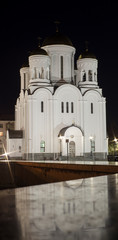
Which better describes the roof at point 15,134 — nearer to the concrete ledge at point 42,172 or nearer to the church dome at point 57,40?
the concrete ledge at point 42,172

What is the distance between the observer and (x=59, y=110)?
44719 mm

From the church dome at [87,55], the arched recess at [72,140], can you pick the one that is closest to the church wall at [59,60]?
the church dome at [87,55]

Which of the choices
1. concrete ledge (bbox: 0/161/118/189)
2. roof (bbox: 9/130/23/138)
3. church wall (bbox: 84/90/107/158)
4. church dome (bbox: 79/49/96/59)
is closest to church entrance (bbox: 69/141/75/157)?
church wall (bbox: 84/90/107/158)

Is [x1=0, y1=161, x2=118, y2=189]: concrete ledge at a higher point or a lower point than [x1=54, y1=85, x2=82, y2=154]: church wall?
lower

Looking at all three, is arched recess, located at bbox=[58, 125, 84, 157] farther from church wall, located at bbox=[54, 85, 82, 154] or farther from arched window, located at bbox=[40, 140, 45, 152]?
arched window, located at bbox=[40, 140, 45, 152]

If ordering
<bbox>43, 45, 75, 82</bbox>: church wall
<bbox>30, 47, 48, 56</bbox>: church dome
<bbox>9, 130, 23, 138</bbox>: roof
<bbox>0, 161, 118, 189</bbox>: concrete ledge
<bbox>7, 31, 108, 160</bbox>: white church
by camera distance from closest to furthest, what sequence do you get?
<bbox>0, 161, 118, 189</bbox>: concrete ledge → <bbox>7, 31, 108, 160</bbox>: white church → <bbox>30, 47, 48, 56</bbox>: church dome → <bbox>9, 130, 23, 138</bbox>: roof → <bbox>43, 45, 75, 82</bbox>: church wall

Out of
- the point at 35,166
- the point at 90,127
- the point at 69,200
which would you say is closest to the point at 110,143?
the point at 90,127

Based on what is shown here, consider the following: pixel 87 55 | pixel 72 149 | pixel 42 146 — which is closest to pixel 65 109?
pixel 72 149

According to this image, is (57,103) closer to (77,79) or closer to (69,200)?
(77,79)

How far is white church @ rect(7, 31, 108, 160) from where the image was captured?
142 ft

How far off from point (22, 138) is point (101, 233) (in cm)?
4071

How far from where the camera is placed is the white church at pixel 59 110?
1703 inches

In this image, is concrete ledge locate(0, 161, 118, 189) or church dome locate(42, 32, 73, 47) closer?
concrete ledge locate(0, 161, 118, 189)

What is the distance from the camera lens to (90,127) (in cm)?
4609
